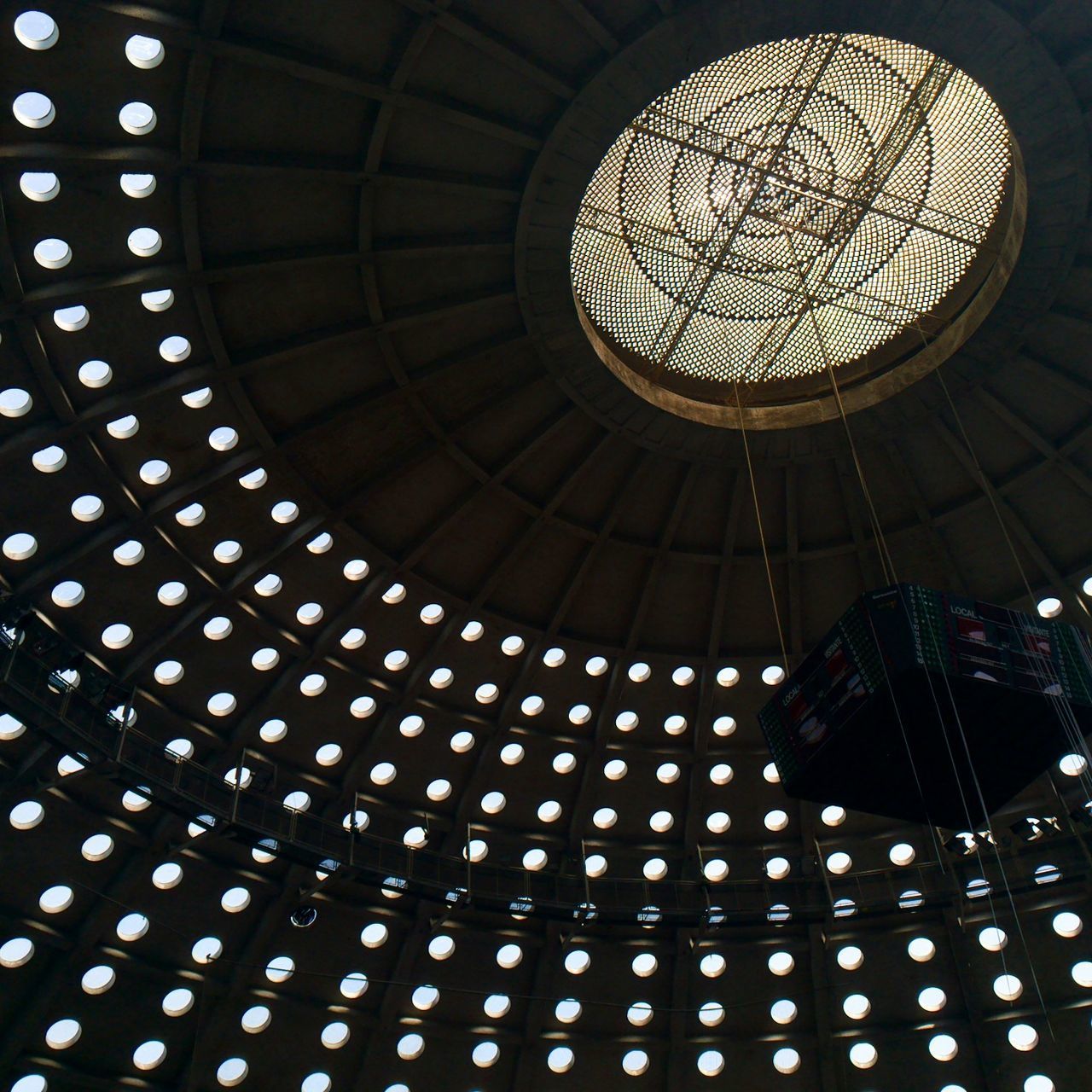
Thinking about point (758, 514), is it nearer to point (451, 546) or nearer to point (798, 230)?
point (798, 230)

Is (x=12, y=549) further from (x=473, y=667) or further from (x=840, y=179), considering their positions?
(x=840, y=179)

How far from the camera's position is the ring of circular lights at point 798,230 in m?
23.1

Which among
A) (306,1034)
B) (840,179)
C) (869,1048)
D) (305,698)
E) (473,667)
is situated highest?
(840,179)

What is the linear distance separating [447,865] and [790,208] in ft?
62.8

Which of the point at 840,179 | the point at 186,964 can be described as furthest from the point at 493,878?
the point at 840,179

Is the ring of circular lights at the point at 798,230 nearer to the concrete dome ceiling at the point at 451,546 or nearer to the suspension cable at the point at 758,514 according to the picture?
the suspension cable at the point at 758,514

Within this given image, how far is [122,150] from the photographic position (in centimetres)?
1973

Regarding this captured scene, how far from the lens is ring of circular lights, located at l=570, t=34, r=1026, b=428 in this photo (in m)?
23.1

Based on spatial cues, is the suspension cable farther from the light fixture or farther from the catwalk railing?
the light fixture

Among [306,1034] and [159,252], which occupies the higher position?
[159,252]

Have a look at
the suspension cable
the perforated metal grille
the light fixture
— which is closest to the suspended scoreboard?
the suspension cable

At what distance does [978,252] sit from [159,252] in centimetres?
1834

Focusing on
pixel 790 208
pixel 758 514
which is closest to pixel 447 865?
pixel 758 514

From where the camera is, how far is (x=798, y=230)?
85.7 feet
